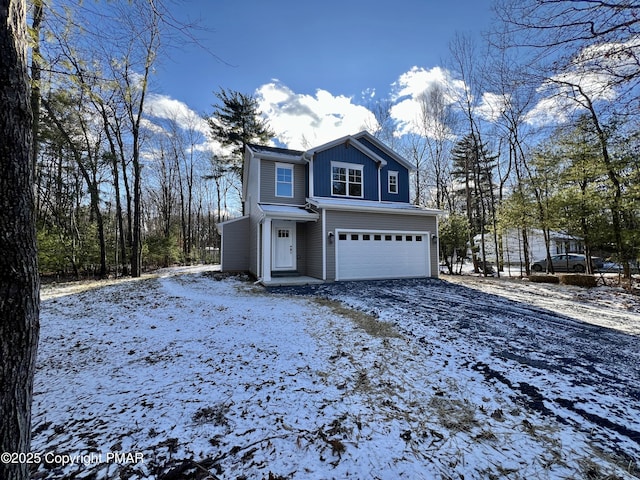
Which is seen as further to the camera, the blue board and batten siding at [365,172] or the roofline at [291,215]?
the blue board and batten siding at [365,172]

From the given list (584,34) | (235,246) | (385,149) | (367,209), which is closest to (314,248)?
(367,209)

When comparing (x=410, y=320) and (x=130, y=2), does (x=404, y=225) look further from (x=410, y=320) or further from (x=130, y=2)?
(x=130, y=2)

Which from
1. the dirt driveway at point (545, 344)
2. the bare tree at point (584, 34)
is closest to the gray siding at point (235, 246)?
the dirt driveway at point (545, 344)

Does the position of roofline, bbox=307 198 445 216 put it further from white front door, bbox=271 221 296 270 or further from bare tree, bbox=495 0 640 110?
bare tree, bbox=495 0 640 110

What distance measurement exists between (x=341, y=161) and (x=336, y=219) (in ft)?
11.0

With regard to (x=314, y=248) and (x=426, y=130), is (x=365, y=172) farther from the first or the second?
(x=426, y=130)

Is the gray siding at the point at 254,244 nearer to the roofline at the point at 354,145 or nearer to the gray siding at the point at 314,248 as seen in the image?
the gray siding at the point at 314,248

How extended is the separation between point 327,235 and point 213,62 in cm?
715

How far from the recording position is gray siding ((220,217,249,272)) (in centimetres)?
1326

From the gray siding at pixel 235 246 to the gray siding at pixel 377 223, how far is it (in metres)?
5.40

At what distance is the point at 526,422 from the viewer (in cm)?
234

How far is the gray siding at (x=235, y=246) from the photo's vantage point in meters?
13.3

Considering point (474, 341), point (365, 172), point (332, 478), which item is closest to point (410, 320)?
point (474, 341)

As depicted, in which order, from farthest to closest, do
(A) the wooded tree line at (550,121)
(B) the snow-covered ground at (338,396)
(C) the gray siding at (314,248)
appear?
(C) the gray siding at (314,248) < (A) the wooded tree line at (550,121) < (B) the snow-covered ground at (338,396)
